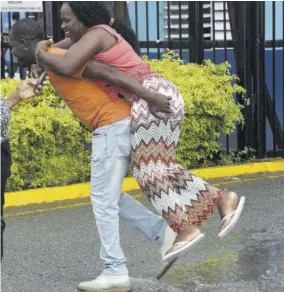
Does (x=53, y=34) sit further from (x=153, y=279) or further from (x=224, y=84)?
(x=153, y=279)

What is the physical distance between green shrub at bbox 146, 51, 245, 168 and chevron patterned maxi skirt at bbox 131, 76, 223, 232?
3607mm

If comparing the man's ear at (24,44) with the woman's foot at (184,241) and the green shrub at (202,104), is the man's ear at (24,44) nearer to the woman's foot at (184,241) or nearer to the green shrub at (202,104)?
the woman's foot at (184,241)

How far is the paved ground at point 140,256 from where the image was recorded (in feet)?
17.0

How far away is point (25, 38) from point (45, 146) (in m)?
3.05

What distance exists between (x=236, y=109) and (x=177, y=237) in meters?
4.18

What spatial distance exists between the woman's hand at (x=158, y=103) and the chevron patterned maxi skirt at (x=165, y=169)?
32 millimetres

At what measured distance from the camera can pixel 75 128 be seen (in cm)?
801

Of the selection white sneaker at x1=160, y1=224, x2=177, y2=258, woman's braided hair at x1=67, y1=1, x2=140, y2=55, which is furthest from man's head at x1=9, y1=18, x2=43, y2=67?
white sneaker at x1=160, y1=224, x2=177, y2=258

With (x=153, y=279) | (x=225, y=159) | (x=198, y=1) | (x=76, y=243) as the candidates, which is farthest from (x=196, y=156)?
(x=153, y=279)

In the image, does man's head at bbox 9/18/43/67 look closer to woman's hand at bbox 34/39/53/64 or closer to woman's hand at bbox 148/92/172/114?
woman's hand at bbox 34/39/53/64

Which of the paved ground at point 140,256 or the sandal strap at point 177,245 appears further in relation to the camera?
the paved ground at point 140,256

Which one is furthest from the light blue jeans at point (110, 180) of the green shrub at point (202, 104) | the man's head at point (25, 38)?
the green shrub at point (202, 104)

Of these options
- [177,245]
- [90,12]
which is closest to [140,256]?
[177,245]

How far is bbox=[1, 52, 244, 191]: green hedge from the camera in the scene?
783 centimetres
